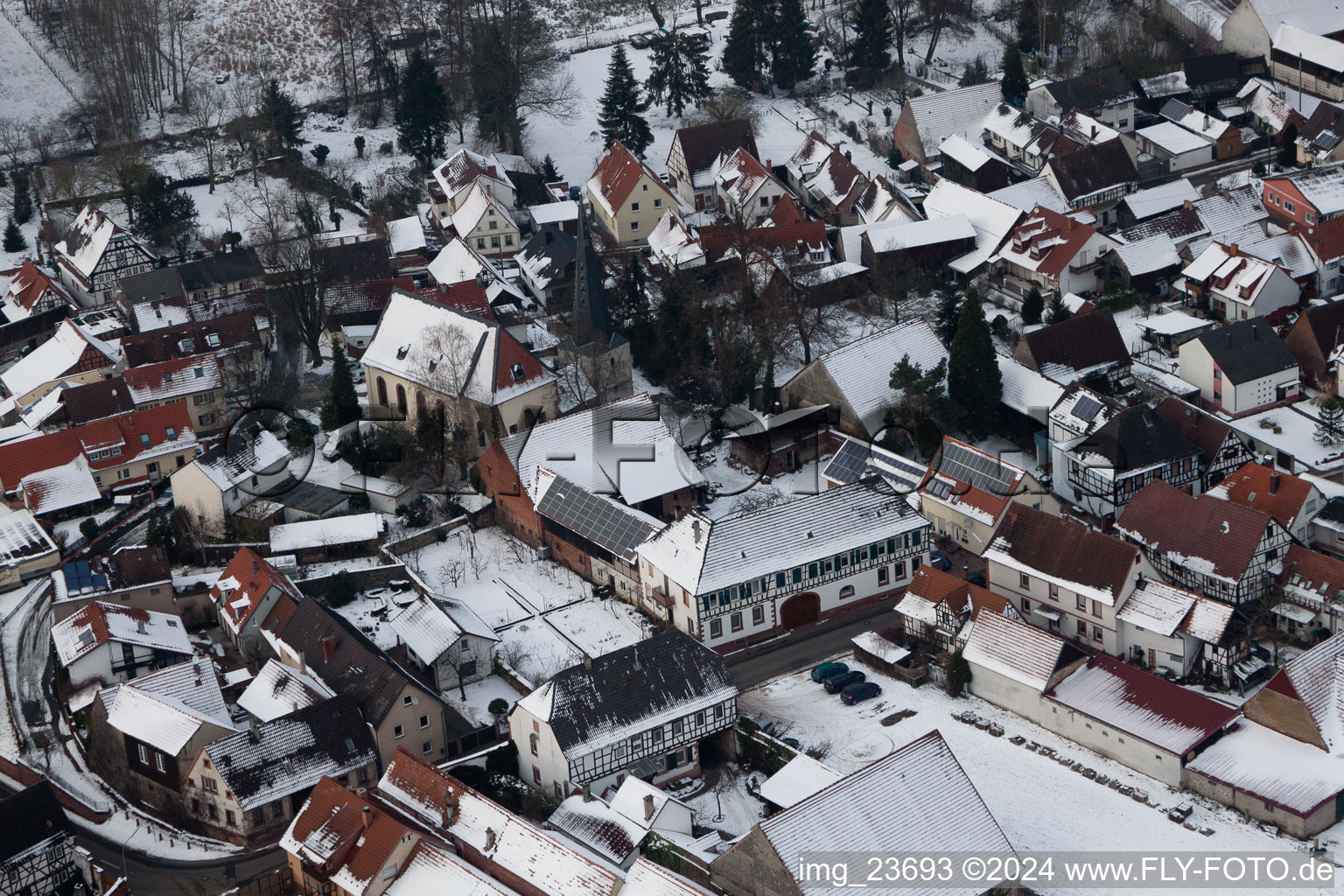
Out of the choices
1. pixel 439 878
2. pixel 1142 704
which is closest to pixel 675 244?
pixel 1142 704

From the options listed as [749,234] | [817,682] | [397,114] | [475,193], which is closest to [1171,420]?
[817,682]

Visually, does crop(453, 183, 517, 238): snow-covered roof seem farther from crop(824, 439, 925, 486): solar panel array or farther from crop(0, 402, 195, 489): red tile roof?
crop(824, 439, 925, 486): solar panel array

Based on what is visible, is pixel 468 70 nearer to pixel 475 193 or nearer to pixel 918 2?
pixel 475 193

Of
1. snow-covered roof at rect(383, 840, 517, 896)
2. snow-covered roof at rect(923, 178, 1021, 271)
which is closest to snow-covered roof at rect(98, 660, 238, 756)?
snow-covered roof at rect(383, 840, 517, 896)

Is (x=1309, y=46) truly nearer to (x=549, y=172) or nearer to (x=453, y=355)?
(x=549, y=172)

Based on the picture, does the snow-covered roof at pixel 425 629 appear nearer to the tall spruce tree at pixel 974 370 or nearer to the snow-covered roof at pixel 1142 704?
the snow-covered roof at pixel 1142 704

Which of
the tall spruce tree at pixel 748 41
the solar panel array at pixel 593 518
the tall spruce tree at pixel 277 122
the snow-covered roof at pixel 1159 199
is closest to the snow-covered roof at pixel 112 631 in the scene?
the solar panel array at pixel 593 518

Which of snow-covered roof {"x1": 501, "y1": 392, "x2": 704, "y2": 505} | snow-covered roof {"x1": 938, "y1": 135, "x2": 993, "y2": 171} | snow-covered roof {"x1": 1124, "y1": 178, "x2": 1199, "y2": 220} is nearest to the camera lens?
snow-covered roof {"x1": 501, "y1": 392, "x2": 704, "y2": 505}
